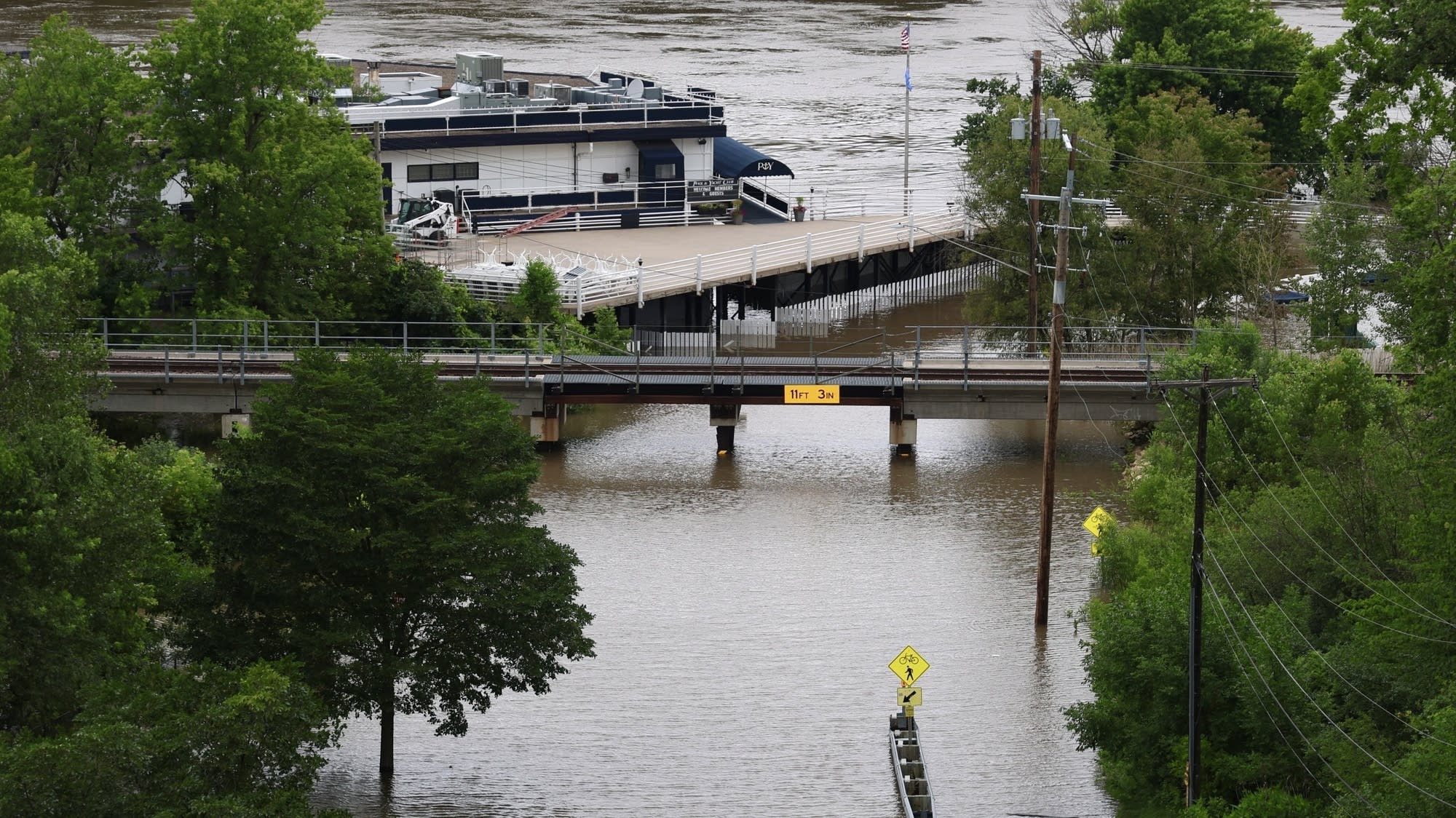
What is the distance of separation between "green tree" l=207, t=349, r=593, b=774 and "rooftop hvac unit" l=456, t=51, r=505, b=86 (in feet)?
132

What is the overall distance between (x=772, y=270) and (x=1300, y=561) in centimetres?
3084

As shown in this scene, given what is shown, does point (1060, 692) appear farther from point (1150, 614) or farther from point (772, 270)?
point (772, 270)

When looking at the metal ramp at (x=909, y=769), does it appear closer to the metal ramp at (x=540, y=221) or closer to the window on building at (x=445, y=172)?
the metal ramp at (x=540, y=221)

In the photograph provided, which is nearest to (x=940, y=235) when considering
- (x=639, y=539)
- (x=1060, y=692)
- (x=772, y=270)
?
(x=772, y=270)

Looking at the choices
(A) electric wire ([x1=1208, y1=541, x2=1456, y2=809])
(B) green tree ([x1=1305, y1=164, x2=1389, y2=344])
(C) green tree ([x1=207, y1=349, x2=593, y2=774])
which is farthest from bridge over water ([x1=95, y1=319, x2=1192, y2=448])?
(C) green tree ([x1=207, y1=349, x2=593, y2=774])

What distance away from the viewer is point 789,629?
3759 cm

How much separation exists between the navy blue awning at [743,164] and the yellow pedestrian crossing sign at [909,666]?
38.8 meters

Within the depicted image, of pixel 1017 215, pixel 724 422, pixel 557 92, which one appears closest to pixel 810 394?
pixel 724 422

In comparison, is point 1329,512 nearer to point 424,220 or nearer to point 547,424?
point 547,424

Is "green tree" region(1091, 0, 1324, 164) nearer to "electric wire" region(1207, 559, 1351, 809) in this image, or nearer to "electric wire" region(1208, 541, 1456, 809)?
"electric wire" region(1208, 541, 1456, 809)

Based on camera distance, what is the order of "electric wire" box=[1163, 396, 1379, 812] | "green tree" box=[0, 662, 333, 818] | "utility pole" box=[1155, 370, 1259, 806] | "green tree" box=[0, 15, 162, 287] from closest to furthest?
"green tree" box=[0, 662, 333, 818]
"electric wire" box=[1163, 396, 1379, 812]
"utility pole" box=[1155, 370, 1259, 806]
"green tree" box=[0, 15, 162, 287]

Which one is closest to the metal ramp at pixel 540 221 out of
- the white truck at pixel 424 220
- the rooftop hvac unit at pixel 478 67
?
the white truck at pixel 424 220

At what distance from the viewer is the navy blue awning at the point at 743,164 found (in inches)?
2729

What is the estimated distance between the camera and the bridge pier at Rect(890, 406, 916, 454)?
48531 millimetres
